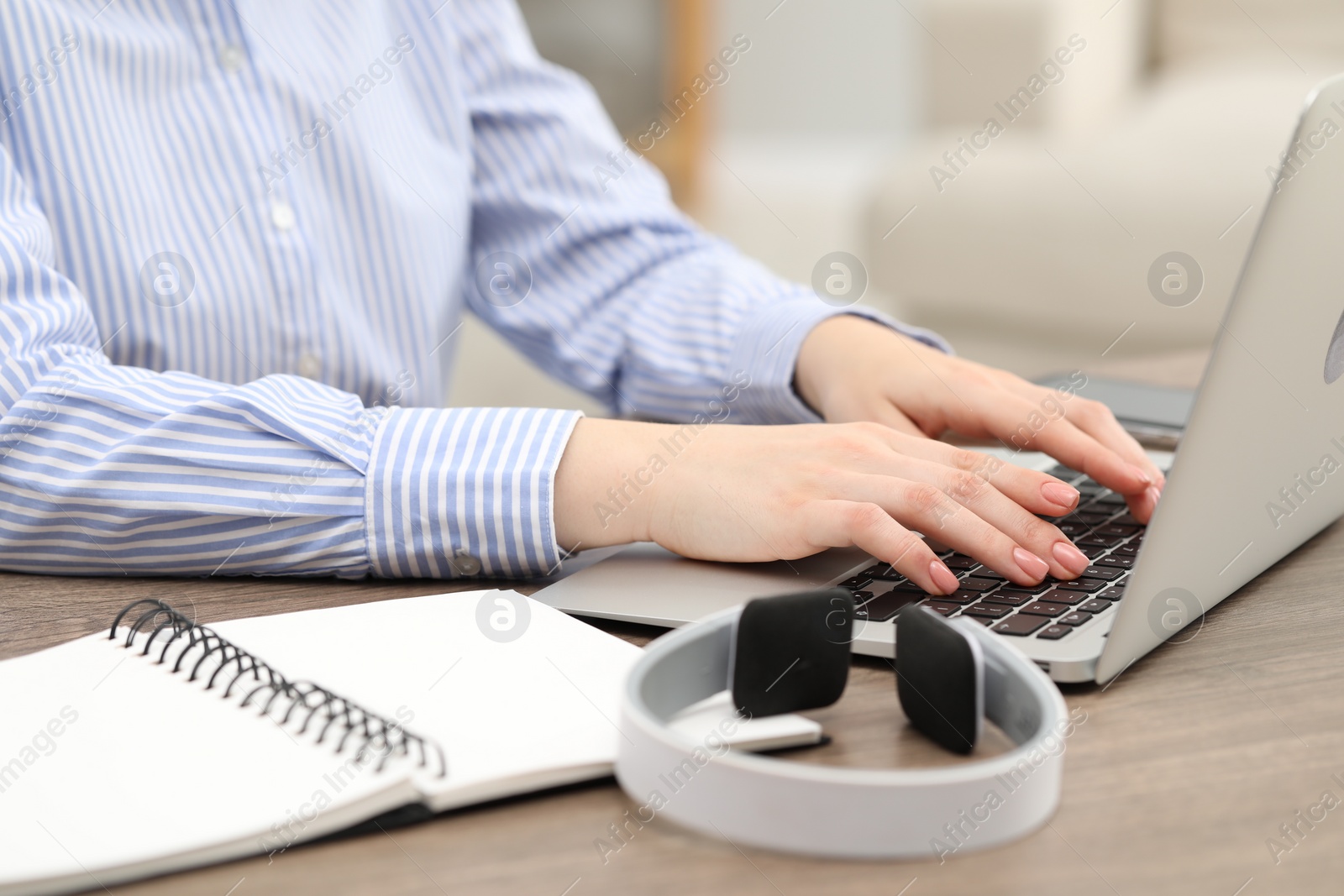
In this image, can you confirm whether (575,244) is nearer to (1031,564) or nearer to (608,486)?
(608,486)

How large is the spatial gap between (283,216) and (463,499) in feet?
1.33

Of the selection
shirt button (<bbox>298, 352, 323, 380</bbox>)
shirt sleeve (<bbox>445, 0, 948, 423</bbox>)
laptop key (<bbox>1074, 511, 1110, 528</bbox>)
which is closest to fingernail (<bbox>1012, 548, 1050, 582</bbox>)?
laptop key (<bbox>1074, 511, 1110, 528</bbox>)

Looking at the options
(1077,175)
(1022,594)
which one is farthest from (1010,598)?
(1077,175)

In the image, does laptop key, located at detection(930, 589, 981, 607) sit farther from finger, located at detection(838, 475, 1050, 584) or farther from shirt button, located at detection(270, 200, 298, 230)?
shirt button, located at detection(270, 200, 298, 230)

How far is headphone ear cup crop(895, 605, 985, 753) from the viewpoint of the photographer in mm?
374

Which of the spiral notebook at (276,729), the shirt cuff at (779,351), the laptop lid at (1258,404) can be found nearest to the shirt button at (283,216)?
the shirt cuff at (779,351)

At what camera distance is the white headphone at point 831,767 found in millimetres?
324

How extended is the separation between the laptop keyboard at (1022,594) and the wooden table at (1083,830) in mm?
36

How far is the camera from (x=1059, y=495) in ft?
1.85

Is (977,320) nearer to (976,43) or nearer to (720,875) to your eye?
(976,43)

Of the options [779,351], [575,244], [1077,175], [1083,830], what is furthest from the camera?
[1077,175]

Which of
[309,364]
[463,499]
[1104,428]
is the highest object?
[1104,428]

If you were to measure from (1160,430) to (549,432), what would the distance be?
471 millimetres

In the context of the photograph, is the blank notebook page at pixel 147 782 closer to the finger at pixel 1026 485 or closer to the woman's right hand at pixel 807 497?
the woman's right hand at pixel 807 497
